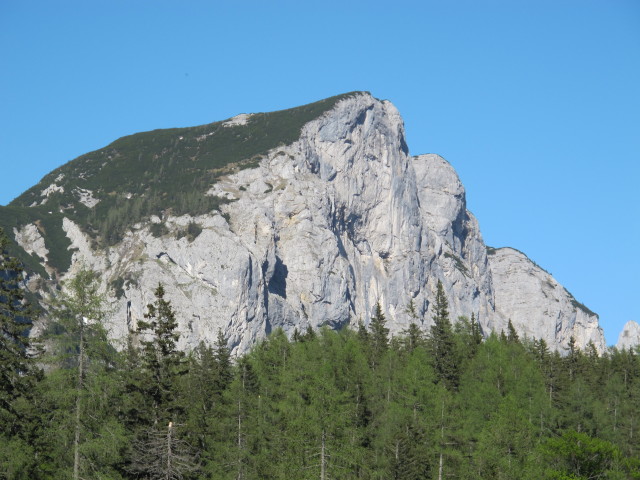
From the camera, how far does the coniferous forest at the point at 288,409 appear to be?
136ft

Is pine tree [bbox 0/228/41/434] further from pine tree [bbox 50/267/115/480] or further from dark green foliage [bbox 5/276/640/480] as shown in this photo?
pine tree [bbox 50/267/115/480]

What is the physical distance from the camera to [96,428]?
4125cm

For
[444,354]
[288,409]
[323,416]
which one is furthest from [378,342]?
[323,416]

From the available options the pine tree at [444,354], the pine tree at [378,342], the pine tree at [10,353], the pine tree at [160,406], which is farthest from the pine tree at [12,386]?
the pine tree at [378,342]

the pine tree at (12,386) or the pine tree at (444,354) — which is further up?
the pine tree at (444,354)

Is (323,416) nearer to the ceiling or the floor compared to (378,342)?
nearer to the floor

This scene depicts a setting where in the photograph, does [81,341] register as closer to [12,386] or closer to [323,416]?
[12,386]

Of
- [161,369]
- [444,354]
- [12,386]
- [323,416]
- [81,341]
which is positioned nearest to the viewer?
[81,341]

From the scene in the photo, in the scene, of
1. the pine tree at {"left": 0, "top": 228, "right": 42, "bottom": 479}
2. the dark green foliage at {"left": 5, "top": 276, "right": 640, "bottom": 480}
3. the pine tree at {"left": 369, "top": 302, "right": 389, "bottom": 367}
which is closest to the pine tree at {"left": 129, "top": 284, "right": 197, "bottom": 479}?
the dark green foliage at {"left": 5, "top": 276, "right": 640, "bottom": 480}

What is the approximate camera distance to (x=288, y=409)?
59625 millimetres

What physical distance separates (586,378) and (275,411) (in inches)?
1920

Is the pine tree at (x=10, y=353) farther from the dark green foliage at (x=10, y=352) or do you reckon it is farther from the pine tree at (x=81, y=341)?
the pine tree at (x=81, y=341)

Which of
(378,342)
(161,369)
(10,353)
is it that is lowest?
(10,353)

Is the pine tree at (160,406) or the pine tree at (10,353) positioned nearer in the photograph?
the pine tree at (10,353)
